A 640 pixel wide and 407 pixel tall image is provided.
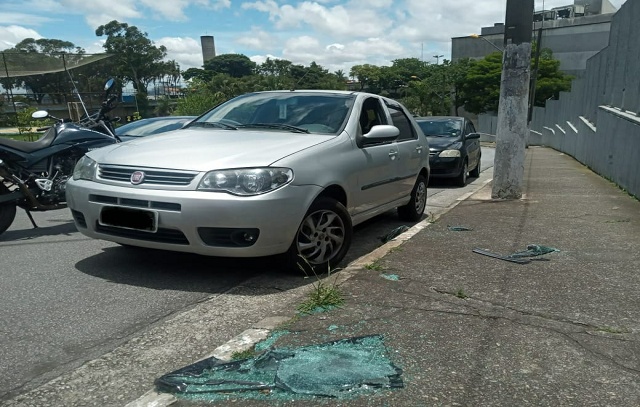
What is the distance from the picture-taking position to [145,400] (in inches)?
95.5

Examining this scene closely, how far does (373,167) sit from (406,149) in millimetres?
1041

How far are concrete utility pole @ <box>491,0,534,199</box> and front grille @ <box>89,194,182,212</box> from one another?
18.0 feet

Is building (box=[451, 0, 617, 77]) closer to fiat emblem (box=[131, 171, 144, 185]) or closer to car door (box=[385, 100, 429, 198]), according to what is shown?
car door (box=[385, 100, 429, 198])

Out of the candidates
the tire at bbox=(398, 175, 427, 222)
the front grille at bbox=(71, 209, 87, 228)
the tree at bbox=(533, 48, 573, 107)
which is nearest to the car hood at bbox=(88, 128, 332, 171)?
→ the front grille at bbox=(71, 209, 87, 228)

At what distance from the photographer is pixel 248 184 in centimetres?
379

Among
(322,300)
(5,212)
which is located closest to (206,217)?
(322,300)

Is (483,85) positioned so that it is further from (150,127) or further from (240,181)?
(240,181)

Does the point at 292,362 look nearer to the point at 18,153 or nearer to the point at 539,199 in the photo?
the point at 18,153

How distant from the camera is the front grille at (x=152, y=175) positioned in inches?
151

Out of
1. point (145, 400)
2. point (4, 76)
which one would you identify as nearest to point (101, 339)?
point (145, 400)

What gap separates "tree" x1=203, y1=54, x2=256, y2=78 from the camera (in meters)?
129

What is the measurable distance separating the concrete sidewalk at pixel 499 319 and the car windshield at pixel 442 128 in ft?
19.6

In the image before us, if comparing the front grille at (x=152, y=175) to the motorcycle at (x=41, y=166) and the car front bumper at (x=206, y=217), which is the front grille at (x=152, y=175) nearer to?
the car front bumper at (x=206, y=217)

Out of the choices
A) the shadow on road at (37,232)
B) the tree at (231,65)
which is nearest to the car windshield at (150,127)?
the shadow on road at (37,232)
